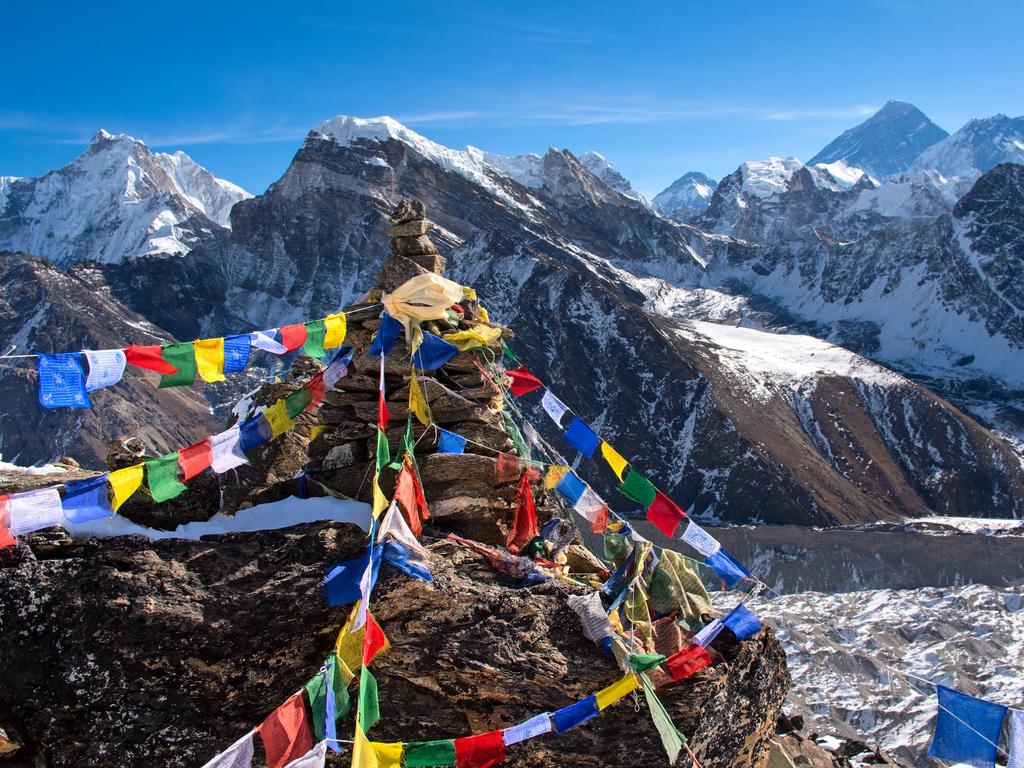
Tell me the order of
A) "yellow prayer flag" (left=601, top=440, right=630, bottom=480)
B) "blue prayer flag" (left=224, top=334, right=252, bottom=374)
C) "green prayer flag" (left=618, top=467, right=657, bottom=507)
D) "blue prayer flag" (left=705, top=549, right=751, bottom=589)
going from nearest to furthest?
"blue prayer flag" (left=224, top=334, right=252, bottom=374), "blue prayer flag" (left=705, top=549, right=751, bottom=589), "green prayer flag" (left=618, top=467, right=657, bottom=507), "yellow prayer flag" (left=601, top=440, right=630, bottom=480)

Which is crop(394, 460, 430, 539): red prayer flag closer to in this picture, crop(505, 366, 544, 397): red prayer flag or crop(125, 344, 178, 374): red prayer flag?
crop(125, 344, 178, 374): red prayer flag

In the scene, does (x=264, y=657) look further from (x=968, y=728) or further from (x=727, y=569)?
(x=968, y=728)

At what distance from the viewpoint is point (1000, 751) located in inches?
446

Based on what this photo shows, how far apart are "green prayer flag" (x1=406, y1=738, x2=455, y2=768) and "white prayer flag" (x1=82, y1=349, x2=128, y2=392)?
622 centimetres

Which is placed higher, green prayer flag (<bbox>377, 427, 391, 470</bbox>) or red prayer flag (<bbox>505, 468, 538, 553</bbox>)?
green prayer flag (<bbox>377, 427, 391, 470</bbox>)

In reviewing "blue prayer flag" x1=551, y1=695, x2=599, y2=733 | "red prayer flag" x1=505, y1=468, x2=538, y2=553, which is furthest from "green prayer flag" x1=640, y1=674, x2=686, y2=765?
"red prayer flag" x1=505, y1=468, x2=538, y2=553

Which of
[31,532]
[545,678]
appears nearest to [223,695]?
[31,532]

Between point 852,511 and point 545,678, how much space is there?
189 m

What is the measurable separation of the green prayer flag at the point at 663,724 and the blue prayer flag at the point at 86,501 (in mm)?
7559

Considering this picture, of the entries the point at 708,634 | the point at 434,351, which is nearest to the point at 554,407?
the point at 434,351

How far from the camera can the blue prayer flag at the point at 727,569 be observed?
46.8 feet

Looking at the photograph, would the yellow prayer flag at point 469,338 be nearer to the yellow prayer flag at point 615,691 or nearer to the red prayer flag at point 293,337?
the red prayer flag at point 293,337

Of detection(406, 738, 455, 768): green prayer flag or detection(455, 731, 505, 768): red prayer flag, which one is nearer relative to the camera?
detection(406, 738, 455, 768): green prayer flag

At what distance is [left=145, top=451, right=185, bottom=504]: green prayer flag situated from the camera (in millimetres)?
11570
